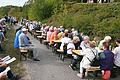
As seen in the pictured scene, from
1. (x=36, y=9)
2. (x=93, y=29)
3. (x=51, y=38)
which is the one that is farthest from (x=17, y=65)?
(x=36, y=9)

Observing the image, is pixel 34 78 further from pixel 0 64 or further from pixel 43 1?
pixel 43 1

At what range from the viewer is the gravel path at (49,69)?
51.0ft

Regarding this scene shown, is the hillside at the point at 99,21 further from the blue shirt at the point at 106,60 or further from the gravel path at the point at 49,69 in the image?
the blue shirt at the point at 106,60

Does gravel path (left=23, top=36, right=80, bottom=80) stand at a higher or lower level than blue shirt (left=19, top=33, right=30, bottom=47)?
lower

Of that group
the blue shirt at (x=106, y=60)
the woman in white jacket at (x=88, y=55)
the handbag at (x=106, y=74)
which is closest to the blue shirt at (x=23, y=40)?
the woman in white jacket at (x=88, y=55)

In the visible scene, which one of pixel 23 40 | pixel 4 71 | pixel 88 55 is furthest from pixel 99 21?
pixel 4 71

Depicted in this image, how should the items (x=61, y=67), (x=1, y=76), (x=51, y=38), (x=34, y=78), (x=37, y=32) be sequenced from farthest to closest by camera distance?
1. (x=37, y=32)
2. (x=51, y=38)
3. (x=61, y=67)
4. (x=34, y=78)
5. (x=1, y=76)

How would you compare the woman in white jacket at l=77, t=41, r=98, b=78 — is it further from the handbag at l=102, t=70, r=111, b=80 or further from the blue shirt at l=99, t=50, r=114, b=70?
the handbag at l=102, t=70, r=111, b=80

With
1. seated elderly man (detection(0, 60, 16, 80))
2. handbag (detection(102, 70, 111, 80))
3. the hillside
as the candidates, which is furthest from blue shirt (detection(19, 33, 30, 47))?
the hillside

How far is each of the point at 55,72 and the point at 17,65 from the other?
2607 mm

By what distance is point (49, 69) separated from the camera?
57.0 feet

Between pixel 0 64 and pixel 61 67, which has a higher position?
pixel 0 64

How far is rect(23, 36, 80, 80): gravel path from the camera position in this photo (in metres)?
15.5

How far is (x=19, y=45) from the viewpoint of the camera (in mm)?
19719
